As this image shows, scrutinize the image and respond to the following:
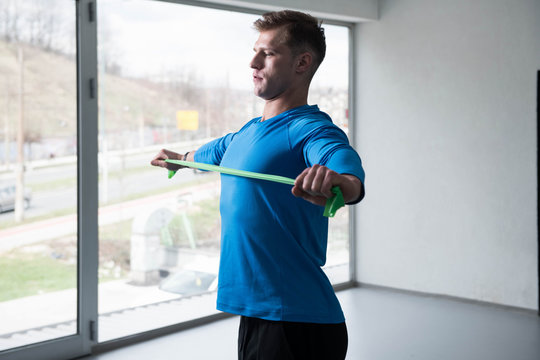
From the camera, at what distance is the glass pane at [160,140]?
380 cm

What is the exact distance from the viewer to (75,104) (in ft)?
11.8

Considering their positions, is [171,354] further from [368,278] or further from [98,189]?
[368,278]

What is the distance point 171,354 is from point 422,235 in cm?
233

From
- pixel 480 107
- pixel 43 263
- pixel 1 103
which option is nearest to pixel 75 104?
pixel 1 103

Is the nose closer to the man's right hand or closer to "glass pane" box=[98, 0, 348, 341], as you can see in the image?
the man's right hand

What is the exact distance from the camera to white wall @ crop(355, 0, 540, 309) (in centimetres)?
450

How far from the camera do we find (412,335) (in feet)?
13.4

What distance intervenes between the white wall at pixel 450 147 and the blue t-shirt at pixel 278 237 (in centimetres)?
337

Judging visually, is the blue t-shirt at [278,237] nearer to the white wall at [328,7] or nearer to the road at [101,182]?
the road at [101,182]

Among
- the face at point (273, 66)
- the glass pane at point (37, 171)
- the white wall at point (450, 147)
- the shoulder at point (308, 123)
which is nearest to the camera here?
the shoulder at point (308, 123)

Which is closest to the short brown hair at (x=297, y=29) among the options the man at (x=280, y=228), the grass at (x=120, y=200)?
the man at (x=280, y=228)

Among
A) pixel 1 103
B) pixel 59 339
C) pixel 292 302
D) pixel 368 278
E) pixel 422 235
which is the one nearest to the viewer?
pixel 292 302

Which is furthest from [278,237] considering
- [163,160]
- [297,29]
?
[163,160]

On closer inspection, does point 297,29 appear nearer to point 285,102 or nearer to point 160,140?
point 285,102
